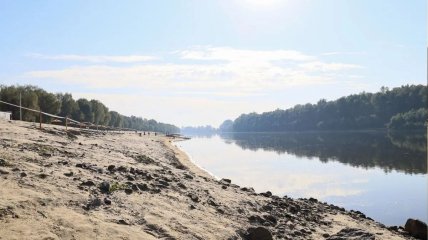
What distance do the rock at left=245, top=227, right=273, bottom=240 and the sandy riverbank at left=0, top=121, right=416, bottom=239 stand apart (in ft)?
0.10

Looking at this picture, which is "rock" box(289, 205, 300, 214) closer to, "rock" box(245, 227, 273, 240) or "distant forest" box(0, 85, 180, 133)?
"rock" box(245, 227, 273, 240)

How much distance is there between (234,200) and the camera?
16750 millimetres

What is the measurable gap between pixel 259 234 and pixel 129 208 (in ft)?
13.1

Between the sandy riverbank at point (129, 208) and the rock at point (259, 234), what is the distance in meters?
0.03

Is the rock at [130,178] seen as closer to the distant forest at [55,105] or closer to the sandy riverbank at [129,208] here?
the sandy riverbank at [129,208]

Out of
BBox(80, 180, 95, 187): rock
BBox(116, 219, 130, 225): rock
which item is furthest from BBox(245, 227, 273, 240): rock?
BBox(80, 180, 95, 187): rock

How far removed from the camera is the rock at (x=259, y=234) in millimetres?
12180

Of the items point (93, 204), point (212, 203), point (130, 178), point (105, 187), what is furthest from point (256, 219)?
point (93, 204)

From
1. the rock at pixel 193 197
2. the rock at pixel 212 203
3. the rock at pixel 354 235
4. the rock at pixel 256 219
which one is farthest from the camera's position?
the rock at pixel 212 203

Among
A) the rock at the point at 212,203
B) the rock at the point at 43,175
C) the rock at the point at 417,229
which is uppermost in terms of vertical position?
the rock at the point at 43,175

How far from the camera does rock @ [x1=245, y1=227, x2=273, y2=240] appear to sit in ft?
40.0

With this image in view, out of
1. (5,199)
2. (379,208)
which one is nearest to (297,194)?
(379,208)

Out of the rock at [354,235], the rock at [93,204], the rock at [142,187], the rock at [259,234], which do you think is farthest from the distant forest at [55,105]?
the rock at [354,235]

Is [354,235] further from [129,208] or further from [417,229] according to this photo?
[129,208]
